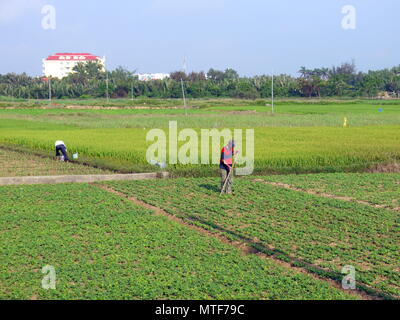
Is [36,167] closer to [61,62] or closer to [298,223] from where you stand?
[298,223]

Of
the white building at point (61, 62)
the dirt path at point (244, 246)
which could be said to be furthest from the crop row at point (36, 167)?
the white building at point (61, 62)

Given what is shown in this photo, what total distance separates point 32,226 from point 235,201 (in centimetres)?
505

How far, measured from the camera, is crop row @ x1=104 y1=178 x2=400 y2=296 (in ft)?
32.1

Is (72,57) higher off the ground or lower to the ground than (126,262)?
higher

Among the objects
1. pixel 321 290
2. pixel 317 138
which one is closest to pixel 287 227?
pixel 321 290

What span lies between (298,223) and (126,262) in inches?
167

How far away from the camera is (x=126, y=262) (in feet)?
31.8

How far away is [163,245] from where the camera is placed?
10844 millimetres

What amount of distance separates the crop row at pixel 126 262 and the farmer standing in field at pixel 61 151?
972 cm

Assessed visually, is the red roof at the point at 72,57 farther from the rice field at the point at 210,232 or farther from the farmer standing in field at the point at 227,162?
the farmer standing in field at the point at 227,162

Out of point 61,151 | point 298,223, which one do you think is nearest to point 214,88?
point 61,151

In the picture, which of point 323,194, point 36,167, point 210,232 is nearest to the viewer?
point 210,232
